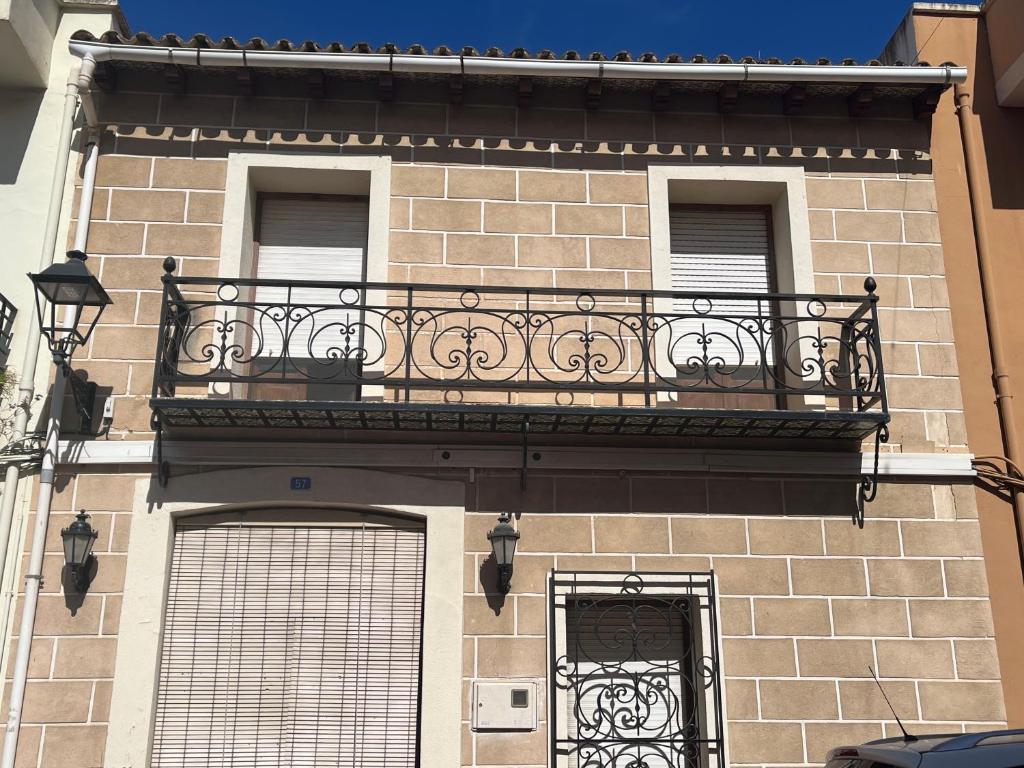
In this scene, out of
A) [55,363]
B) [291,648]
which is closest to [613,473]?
[291,648]

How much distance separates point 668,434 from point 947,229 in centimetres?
327

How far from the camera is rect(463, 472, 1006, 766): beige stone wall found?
25.0ft

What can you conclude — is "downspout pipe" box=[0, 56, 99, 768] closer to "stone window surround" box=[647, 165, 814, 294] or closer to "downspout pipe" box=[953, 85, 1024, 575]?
"stone window surround" box=[647, 165, 814, 294]

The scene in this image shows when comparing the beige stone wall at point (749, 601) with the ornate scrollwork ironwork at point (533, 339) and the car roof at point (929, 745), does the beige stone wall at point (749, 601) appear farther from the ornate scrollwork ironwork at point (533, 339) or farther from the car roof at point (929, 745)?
the car roof at point (929, 745)

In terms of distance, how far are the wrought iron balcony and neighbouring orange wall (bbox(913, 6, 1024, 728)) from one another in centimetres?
95

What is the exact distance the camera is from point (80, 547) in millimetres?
7516

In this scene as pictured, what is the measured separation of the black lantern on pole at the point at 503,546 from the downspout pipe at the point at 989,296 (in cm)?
407

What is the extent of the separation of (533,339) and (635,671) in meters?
2.74

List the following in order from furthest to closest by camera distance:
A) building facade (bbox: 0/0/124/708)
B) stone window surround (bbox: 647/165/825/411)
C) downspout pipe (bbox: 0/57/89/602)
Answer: stone window surround (bbox: 647/165/825/411) < building facade (bbox: 0/0/124/708) < downspout pipe (bbox: 0/57/89/602)

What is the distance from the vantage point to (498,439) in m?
8.14

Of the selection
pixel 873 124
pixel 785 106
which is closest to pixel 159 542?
pixel 785 106

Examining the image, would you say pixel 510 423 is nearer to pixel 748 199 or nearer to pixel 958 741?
pixel 748 199

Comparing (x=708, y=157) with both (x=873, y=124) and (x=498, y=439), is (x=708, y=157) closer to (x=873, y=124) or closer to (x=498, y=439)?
(x=873, y=124)

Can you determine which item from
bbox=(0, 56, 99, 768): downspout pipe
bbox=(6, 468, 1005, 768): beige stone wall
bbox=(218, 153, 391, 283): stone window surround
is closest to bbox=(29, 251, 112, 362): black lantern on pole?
bbox=(0, 56, 99, 768): downspout pipe
